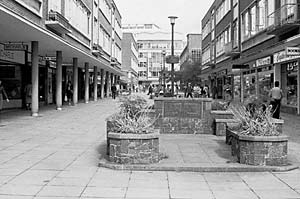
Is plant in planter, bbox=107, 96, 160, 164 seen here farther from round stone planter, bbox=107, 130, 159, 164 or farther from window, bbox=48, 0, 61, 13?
window, bbox=48, 0, 61, 13

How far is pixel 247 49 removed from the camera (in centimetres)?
3128

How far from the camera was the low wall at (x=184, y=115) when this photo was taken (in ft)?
43.1

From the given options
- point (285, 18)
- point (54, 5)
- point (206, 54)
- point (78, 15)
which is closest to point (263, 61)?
point (285, 18)

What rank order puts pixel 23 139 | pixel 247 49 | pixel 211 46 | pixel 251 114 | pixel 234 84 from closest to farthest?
pixel 251 114 < pixel 23 139 < pixel 247 49 < pixel 234 84 < pixel 211 46

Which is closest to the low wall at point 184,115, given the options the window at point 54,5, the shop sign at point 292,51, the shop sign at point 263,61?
the shop sign at point 292,51

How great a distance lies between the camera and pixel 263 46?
A: 2638 centimetres

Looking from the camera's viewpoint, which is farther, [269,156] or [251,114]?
[251,114]

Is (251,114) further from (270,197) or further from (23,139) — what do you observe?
(23,139)

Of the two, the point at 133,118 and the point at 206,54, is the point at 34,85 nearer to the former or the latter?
the point at 133,118

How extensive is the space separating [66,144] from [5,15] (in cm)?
532

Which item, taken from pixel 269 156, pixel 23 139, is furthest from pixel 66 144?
pixel 269 156

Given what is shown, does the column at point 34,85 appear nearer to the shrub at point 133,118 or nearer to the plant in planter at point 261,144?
the shrub at point 133,118

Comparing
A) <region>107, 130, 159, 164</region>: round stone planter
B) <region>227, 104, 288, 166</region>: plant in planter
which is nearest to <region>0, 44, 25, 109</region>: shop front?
<region>107, 130, 159, 164</region>: round stone planter

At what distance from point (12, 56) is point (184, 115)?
1358 cm
